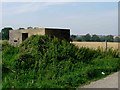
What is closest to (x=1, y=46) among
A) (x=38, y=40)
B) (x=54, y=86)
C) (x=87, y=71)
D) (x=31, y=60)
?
(x=38, y=40)

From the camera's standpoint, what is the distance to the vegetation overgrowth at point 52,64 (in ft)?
32.0

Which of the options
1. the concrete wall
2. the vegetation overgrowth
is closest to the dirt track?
the vegetation overgrowth

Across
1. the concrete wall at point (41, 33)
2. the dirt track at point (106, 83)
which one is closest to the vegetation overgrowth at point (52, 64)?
the dirt track at point (106, 83)

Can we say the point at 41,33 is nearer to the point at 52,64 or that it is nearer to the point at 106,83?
the point at 52,64

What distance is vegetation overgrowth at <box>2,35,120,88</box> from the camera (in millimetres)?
9742

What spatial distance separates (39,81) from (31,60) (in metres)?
2.61

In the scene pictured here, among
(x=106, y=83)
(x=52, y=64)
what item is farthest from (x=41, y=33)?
(x=106, y=83)

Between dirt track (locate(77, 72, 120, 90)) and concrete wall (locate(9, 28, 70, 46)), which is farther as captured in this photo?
concrete wall (locate(9, 28, 70, 46))

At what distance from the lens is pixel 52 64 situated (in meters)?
12.0

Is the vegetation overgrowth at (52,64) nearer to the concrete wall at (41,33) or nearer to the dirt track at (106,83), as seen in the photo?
the dirt track at (106,83)

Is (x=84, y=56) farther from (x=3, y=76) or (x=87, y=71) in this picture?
(x=3, y=76)

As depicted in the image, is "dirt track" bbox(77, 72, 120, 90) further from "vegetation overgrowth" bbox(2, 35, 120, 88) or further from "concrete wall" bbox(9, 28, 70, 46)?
"concrete wall" bbox(9, 28, 70, 46)

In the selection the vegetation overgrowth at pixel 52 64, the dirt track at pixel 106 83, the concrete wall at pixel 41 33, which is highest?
the concrete wall at pixel 41 33

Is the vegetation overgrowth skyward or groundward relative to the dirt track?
skyward
